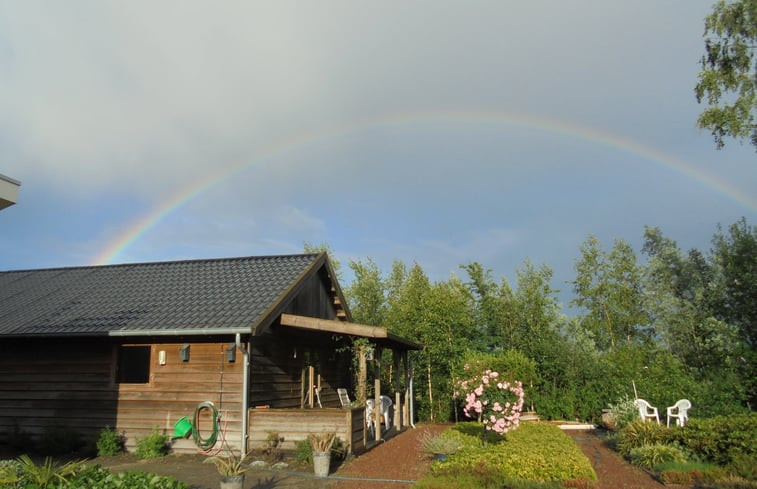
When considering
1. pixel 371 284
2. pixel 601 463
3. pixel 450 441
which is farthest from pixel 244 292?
pixel 371 284

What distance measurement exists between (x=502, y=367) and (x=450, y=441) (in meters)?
8.08

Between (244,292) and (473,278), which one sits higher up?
(473,278)

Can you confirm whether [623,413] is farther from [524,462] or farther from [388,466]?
[388,466]

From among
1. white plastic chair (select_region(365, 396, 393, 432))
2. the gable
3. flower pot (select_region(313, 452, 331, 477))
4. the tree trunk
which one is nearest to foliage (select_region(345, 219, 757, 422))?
the tree trunk

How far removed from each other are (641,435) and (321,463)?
266 inches

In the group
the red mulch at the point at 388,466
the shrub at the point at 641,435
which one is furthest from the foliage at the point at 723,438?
the red mulch at the point at 388,466

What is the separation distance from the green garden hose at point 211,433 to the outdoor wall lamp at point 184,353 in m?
1.02

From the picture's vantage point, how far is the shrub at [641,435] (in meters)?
11.0

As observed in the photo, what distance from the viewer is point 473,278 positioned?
24375 mm

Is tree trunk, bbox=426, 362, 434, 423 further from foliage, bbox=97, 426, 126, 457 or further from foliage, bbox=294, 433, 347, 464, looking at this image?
foliage, bbox=97, 426, 126, 457

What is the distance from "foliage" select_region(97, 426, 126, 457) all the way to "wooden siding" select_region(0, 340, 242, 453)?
219 mm

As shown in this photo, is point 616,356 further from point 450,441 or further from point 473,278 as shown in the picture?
point 450,441

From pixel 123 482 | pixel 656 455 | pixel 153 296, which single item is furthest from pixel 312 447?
pixel 153 296

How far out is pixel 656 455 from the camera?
9891mm
